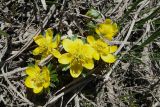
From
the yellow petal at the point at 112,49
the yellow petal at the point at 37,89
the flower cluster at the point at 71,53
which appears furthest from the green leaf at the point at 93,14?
the yellow petal at the point at 37,89

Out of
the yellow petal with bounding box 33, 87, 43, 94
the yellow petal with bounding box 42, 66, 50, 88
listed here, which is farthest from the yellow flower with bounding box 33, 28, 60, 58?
the yellow petal with bounding box 33, 87, 43, 94

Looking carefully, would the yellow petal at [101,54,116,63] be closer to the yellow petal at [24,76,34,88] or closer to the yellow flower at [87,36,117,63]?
the yellow flower at [87,36,117,63]

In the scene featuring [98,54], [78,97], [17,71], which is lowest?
[78,97]

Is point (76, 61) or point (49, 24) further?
point (49, 24)

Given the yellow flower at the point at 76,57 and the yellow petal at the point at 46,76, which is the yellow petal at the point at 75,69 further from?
the yellow petal at the point at 46,76

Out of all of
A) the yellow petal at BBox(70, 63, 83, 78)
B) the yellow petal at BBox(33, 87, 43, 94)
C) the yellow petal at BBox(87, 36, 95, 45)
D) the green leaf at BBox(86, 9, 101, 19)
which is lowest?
the yellow petal at BBox(33, 87, 43, 94)

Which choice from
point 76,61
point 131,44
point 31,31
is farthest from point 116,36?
point 31,31

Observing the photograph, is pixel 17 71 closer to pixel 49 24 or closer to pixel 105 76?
pixel 49 24

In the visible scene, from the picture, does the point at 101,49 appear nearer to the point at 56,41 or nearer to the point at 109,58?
the point at 109,58
